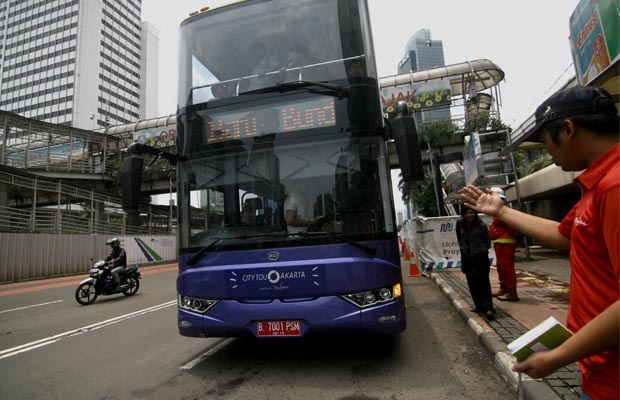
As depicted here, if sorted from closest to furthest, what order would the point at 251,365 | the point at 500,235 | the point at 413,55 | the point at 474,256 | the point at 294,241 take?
the point at 294,241 < the point at 251,365 < the point at 474,256 < the point at 500,235 < the point at 413,55

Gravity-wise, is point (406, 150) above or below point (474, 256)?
above

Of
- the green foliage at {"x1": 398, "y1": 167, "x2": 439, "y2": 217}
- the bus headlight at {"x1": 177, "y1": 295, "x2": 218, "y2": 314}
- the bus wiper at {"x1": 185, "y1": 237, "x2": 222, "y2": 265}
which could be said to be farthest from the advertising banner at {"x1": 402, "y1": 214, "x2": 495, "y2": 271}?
the green foliage at {"x1": 398, "y1": 167, "x2": 439, "y2": 217}

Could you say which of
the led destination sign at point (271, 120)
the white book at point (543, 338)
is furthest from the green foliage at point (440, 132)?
the white book at point (543, 338)

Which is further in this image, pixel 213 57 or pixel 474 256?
pixel 474 256

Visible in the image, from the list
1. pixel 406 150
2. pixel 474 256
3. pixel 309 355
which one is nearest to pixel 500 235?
pixel 474 256

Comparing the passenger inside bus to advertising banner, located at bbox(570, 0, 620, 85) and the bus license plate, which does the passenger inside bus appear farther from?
advertising banner, located at bbox(570, 0, 620, 85)

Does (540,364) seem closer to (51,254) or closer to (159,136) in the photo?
(51,254)

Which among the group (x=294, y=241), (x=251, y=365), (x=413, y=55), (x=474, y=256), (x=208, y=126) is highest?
(x=413, y=55)

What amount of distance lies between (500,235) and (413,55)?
5232 centimetres

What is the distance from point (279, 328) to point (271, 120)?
229 cm

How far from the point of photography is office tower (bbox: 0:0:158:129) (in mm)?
76688

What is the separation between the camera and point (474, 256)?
5.71 metres

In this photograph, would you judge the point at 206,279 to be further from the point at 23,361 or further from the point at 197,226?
the point at 23,361

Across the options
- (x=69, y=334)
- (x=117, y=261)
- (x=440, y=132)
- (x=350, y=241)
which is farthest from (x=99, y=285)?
(x=440, y=132)
